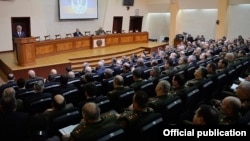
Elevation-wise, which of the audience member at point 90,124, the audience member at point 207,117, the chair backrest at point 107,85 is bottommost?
the chair backrest at point 107,85

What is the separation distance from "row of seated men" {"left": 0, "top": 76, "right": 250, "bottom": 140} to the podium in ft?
15.9

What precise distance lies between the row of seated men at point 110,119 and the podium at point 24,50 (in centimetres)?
485

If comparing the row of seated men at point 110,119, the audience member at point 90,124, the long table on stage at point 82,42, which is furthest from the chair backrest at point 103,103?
the long table on stage at point 82,42

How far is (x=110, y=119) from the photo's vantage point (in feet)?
8.25

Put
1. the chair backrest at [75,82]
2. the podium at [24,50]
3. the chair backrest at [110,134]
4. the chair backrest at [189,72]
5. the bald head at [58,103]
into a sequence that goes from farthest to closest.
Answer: the podium at [24,50], the chair backrest at [189,72], the chair backrest at [75,82], the bald head at [58,103], the chair backrest at [110,134]

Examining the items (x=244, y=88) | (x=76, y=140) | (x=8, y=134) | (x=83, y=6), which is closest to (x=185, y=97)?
(x=244, y=88)

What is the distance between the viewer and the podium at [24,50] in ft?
24.9

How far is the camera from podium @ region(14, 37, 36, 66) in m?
7.60

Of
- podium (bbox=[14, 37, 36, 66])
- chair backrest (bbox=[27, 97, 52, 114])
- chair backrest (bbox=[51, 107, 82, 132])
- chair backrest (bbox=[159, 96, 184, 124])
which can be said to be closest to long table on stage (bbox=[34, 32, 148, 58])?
podium (bbox=[14, 37, 36, 66])

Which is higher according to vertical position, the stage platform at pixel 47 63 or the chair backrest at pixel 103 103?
the chair backrest at pixel 103 103

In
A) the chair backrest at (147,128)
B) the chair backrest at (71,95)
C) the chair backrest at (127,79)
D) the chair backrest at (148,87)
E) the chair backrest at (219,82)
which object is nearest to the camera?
the chair backrest at (147,128)

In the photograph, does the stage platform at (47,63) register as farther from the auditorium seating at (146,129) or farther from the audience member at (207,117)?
the audience member at (207,117)

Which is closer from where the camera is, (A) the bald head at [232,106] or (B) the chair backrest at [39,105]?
(A) the bald head at [232,106]

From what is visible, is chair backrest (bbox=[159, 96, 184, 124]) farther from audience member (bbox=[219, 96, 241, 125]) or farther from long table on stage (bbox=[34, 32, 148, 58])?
long table on stage (bbox=[34, 32, 148, 58])
